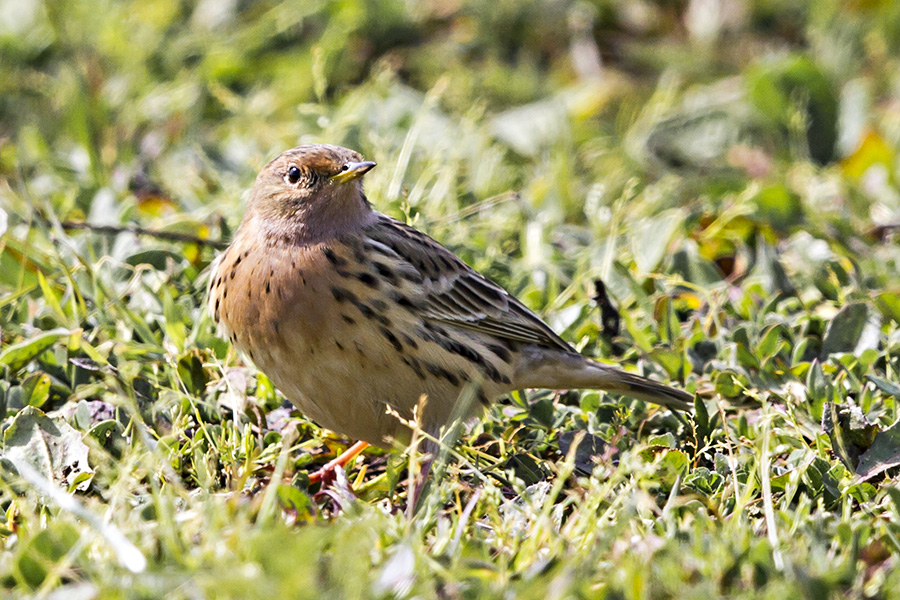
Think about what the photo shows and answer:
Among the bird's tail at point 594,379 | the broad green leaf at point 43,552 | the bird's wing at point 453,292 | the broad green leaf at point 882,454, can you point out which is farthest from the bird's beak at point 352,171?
the broad green leaf at point 882,454

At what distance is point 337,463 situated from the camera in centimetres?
465

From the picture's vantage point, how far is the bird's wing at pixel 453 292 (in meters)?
4.65

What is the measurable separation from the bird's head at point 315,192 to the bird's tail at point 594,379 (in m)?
0.95

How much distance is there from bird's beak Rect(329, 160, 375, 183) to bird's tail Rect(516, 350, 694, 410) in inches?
40.7

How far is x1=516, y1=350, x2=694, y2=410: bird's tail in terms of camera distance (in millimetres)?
4762

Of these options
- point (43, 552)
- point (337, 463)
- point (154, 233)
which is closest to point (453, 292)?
point (337, 463)

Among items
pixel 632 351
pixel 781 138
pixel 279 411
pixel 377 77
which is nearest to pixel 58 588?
pixel 279 411

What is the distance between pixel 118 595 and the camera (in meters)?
2.89

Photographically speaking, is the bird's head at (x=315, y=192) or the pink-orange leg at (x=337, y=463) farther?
the bird's head at (x=315, y=192)

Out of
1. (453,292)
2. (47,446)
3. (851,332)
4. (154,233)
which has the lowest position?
(851,332)

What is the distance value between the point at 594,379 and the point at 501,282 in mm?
1179

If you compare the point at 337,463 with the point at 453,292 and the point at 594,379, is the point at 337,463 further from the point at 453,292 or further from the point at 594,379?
the point at 594,379

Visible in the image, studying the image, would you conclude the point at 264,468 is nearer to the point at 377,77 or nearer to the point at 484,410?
the point at 484,410

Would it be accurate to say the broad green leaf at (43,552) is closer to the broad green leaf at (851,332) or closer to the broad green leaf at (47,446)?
the broad green leaf at (47,446)
